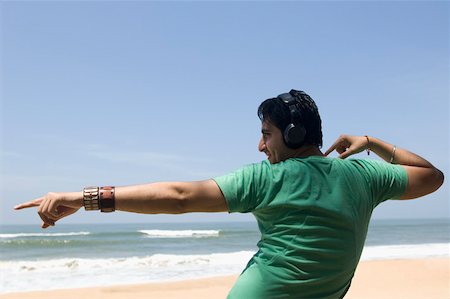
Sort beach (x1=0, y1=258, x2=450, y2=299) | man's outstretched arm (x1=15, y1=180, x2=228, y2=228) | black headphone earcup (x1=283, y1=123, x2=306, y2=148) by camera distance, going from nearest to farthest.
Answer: man's outstretched arm (x1=15, y1=180, x2=228, y2=228)
black headphone earcup (x1=283, y1=123, x2=306, y2=148)
beach (x1=0, y1=258, x2=450, y2=299)

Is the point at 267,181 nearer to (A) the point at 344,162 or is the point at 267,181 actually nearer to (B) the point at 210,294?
(A) the point at 344,162

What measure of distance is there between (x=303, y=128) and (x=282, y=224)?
0.33 metres

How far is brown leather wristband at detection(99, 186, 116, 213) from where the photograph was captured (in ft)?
5.14

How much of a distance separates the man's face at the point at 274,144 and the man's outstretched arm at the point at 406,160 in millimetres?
479

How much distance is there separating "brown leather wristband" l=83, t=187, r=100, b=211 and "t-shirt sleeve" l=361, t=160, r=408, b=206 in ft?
3.00

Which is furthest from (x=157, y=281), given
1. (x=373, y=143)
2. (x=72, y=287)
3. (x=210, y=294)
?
(x=373, y=143)

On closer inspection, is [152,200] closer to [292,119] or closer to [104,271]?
[292,119]

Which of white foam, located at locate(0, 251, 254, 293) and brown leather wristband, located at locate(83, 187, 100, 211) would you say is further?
white foam, located at locate(0, 251, 254, 293)

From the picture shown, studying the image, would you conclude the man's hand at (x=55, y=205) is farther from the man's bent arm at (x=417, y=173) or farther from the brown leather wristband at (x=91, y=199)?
the man's bent arm at (x=417, y=173)

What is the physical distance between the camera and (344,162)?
5.99ft

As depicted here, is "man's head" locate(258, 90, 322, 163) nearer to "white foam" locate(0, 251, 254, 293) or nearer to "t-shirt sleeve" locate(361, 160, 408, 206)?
"t-shirt sleeve" locate(361, 160, 408, 206)

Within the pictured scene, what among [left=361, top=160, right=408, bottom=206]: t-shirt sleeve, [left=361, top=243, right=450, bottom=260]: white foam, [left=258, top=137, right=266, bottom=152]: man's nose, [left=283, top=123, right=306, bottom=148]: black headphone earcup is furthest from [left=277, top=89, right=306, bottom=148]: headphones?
[left=361, top=243, right=450, bottom=260]: white foam

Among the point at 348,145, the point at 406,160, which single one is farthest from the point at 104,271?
the point at 406,160

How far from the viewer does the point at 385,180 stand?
190 cm
